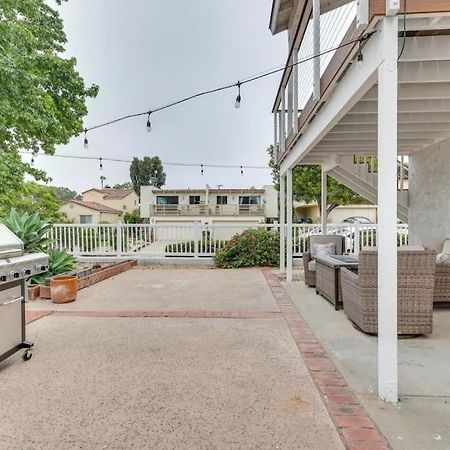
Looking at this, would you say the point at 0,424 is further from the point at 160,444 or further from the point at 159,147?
the point at 159,147

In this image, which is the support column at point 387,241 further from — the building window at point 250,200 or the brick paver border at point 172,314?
the building window at point 250,200

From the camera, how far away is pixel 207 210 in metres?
28.6

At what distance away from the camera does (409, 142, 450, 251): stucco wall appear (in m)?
6.08

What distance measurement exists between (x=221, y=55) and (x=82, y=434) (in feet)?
36.9

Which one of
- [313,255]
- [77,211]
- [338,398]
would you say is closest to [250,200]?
[77,211]

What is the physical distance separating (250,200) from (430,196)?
908 inches

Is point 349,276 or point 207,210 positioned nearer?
point 349,276

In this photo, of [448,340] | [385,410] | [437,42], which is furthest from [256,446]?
[437,42]

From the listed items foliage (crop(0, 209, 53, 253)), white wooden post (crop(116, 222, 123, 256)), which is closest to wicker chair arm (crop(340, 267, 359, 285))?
foliage (crop(0, 209, 53, 253))

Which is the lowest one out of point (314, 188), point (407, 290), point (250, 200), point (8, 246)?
point (407, 290)

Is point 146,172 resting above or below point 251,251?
above

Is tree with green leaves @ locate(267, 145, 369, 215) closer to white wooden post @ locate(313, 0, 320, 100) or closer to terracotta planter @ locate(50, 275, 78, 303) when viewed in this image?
terracotta planter @ locate(50, 275, 78, 303)

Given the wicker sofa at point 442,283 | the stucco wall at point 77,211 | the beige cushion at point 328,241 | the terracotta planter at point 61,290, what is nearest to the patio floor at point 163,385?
the terracotta planter at point 61,290

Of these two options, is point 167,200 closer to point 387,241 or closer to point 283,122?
point 283,122
